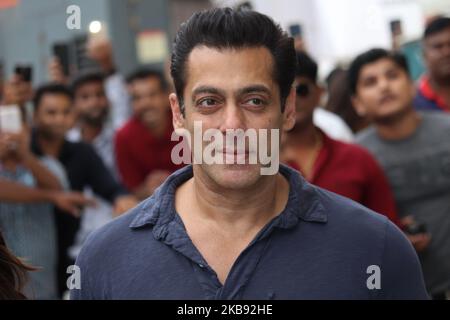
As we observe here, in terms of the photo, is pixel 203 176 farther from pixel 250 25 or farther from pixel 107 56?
pixel 107 56

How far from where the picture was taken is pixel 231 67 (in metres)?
1.89

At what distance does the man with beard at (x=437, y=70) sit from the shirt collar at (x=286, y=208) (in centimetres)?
291

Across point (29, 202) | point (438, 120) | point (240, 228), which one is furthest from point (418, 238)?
point (29, 202)

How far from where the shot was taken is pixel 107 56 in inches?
228

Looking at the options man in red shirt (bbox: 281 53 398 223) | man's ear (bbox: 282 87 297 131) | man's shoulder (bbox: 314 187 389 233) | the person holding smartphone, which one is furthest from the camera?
the person holding smartphone

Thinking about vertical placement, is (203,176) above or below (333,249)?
above

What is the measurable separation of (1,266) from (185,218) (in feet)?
1.69

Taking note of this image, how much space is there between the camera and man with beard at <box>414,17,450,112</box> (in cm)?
479

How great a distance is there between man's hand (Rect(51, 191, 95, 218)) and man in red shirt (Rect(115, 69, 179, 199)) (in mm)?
375

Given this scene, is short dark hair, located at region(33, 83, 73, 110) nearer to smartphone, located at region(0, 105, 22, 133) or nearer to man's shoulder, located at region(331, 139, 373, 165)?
smartphone, located at region(0, 105, 22, 133)

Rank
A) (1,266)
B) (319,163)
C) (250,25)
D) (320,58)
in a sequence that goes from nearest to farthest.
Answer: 1. (250,25)
2. (1,266)
3. (319,163)
4. (320,58)

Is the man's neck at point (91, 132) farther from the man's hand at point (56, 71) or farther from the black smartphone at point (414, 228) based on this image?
the black smartphone at point (414, 228)

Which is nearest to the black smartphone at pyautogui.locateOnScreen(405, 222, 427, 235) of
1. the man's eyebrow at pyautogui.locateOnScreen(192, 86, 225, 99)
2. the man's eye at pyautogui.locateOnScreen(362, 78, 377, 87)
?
the man's eye at pyautogui.locateOnScreen(362, 78, 377, 87)
